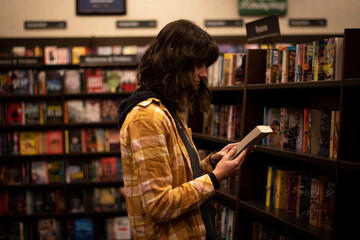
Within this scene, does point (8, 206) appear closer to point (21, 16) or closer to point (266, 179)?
point (21, 16)

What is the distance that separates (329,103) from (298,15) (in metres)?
3.88

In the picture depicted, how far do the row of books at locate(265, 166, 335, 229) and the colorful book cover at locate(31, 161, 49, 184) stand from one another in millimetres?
3251

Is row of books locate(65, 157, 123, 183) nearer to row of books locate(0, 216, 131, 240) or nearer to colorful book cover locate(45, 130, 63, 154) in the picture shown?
colorful book cover locate(45, 130, 63, 154)

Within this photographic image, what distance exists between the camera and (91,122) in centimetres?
477

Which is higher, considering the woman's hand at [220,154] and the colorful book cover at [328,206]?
the woman's hand at [220,154]

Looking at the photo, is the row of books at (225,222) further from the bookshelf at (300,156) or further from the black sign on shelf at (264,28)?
the black sign on shelf at (264,28)

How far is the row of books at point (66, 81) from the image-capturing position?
4.68m

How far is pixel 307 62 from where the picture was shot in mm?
1969

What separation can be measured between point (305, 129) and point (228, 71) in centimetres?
90

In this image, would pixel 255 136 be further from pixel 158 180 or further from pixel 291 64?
pixel 291 64

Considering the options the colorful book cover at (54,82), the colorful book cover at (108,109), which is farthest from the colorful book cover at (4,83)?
the colorful book cover at (108,109)

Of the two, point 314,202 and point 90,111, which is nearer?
point 314,202

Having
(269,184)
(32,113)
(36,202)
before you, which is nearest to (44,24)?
(32,113)

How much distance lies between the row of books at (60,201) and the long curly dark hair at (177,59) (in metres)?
3.46
